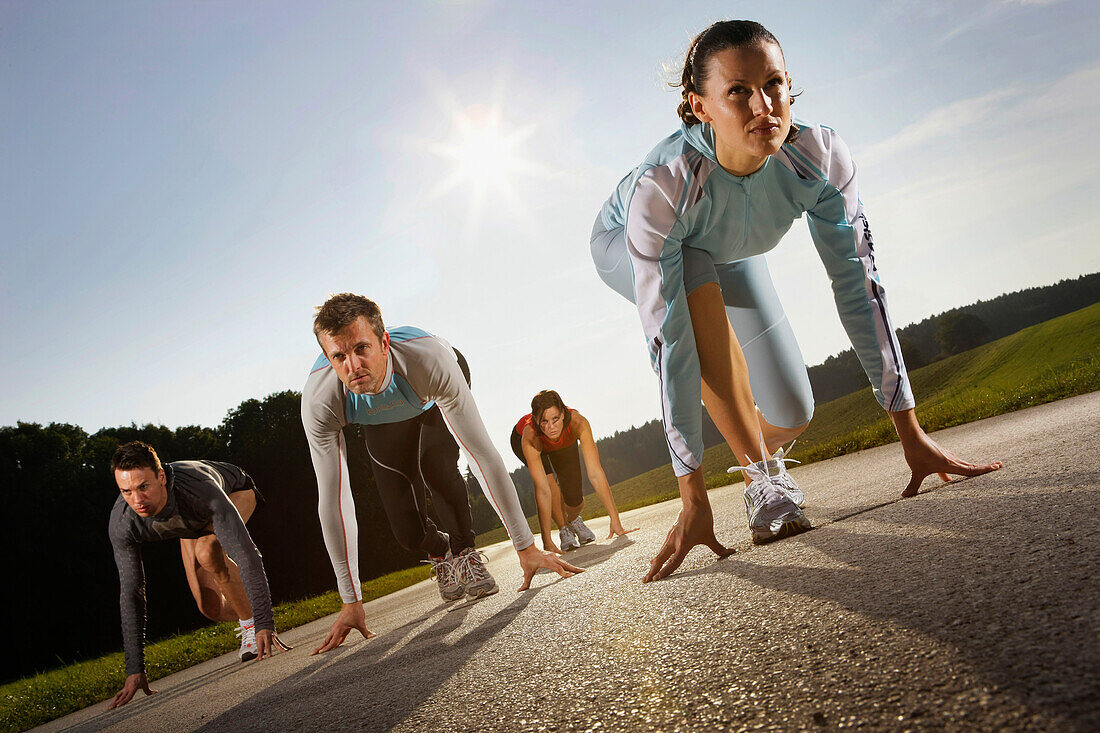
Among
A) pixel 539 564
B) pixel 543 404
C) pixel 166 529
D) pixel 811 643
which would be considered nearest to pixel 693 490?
pixel 811 643

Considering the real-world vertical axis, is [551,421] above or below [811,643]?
above

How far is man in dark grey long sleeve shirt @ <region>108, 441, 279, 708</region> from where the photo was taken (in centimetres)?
443

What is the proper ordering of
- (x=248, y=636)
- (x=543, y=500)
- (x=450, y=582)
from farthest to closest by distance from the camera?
1. (x=543, y=500)
2. (x=248, y=636)
3. (x=450, y=582)

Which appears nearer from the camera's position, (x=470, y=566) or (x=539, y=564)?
(x=539, y=564)

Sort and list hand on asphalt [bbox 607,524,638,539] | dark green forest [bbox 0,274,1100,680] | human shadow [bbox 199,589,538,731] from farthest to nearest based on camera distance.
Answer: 1. dark green forest [bbox 0,274,1100,680]
2. hand on asphalt [bbox 607,524,638,539]
3. human shadow [bbox 199,589,538,731]

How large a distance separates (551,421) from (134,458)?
365 cm

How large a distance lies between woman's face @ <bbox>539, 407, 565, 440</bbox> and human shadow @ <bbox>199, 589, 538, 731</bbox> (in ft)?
11.5

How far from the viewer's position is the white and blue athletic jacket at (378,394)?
3.88 m

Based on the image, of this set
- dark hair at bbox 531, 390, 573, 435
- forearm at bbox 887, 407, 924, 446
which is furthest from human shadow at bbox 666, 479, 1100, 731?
dark hair at bbox 531, 390, 573, 435

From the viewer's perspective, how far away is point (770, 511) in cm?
253

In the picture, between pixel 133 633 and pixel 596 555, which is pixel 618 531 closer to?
pixel 596 555

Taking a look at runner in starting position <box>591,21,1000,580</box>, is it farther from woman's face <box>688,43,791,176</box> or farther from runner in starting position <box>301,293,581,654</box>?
→ runner in starting position <box>301,293,581,654</box>

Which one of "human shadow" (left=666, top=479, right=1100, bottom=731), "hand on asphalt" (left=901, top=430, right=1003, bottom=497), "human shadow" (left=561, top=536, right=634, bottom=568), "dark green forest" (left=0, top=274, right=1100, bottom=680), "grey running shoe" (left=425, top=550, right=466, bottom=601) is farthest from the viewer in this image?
"dark green forest" (left=0, top=274, right=1100, bottom=680)

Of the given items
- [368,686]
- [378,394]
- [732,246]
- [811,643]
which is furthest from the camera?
[378,394]
